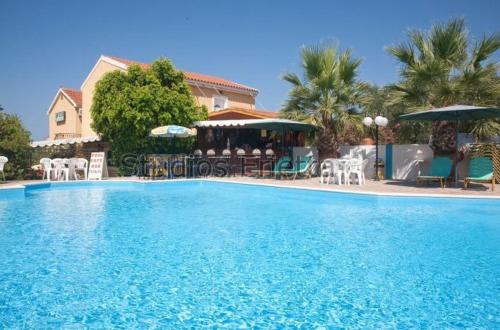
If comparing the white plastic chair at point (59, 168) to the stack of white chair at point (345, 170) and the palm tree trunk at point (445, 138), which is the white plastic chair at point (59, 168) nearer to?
the stack of white chair at point (345, 170)

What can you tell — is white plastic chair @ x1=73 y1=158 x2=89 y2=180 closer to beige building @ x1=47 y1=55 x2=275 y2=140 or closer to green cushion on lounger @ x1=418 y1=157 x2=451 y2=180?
beige building @ x1=47 y1=55 x2=275 y2=140

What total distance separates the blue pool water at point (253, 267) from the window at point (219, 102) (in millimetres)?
19705

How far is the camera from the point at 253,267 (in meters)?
5.57

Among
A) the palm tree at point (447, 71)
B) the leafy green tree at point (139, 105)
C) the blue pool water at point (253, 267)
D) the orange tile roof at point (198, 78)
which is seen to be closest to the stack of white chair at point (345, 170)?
the palm tree at point (447, 71)

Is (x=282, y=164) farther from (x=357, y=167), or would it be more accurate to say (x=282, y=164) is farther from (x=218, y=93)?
(x=218, y=93)

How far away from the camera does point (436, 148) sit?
15.0 m

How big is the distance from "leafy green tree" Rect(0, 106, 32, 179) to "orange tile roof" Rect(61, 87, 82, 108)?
17978 millimetres

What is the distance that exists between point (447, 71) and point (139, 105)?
1476 cm

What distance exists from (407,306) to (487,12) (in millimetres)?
19464

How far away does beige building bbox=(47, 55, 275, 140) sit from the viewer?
88.0 feet

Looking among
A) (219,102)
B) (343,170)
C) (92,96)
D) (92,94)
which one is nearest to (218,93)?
(219,102)

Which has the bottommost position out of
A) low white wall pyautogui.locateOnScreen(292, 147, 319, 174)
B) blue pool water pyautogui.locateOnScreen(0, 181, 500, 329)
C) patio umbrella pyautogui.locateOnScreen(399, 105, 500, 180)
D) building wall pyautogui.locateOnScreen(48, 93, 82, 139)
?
blue pool water pyautogui.locateOnScreen(0, 181, 500, 329)

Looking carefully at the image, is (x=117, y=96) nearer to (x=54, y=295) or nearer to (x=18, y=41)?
(x=18, y=41)

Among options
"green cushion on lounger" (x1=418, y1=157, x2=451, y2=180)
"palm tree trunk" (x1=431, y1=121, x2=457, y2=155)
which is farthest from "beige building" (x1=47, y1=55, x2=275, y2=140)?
"green cushion on lounger" (x1=418, y1=157, x2=451, y2=180)
